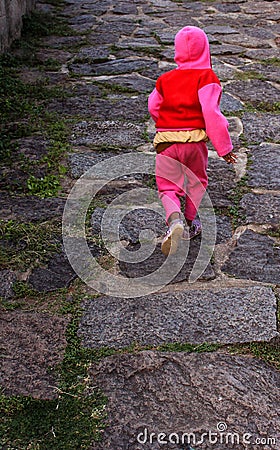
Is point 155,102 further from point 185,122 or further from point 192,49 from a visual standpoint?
point 192,49

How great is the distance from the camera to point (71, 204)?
11.8ft

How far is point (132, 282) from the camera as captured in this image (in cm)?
294

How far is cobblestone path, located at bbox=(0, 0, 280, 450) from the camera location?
222 cm

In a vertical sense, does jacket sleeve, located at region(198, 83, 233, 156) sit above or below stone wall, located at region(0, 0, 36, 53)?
above

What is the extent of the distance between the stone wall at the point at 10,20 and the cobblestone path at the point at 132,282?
32.2 inches

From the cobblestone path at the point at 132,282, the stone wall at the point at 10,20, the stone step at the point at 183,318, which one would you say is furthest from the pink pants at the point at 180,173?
the stone wall at the point at 10,20

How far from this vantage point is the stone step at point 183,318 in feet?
8.38

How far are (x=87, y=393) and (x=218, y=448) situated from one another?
0.53 metres

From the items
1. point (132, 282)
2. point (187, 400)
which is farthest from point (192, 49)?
point (187, 400)

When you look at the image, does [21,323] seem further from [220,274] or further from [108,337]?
[220,274]

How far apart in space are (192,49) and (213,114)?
1.22ft

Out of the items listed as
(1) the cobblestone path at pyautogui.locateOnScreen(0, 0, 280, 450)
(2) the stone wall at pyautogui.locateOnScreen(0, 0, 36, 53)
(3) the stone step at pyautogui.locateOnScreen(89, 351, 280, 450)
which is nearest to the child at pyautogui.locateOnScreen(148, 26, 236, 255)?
(1) the cobblestone path at pyautogui.locateOnScreen(0, 0, 280, 450)

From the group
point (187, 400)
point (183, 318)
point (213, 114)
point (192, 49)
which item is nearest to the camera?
point (187, 400)

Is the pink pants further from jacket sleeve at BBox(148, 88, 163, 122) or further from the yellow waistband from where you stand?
jacket sleeve at BBox(148, 88, 163, 122)
